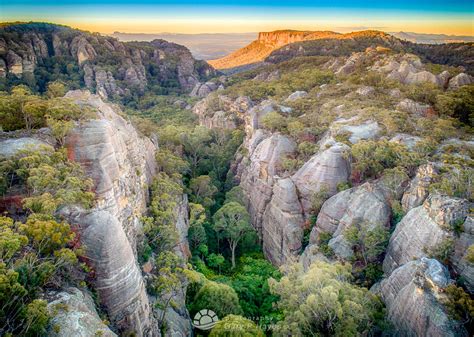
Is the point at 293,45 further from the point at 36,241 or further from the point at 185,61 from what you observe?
the point at 36,241

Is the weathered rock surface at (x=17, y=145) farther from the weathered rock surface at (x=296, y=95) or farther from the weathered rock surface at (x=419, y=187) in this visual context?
the weathered rock surface at (x=296, y=95)

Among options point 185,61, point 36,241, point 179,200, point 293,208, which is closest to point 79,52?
point 185,61

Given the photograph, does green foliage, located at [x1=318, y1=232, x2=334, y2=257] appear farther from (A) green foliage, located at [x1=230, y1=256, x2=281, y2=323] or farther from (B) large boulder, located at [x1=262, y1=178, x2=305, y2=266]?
(A) green foliage, located at [x1=230, y1=256, x2=281, y2=323]

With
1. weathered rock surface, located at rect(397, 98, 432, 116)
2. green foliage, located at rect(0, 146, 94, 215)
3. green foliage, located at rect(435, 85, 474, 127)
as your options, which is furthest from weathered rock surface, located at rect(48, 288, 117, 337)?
green foliage, located at rect(435, 85, 474, 127)

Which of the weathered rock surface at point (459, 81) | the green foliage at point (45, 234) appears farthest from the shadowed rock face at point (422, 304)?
the weathered rock surface at point (459, 81)

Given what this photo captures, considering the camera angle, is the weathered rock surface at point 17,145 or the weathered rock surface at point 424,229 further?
the weathered rock surface at point 424,229
